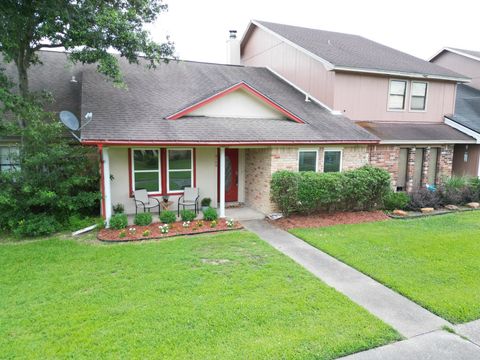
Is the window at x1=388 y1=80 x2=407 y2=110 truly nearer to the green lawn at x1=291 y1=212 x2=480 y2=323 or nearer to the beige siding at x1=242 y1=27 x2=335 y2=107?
the beige siding at x1=242 y1=27 x2=335 y2=107

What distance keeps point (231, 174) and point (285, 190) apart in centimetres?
296

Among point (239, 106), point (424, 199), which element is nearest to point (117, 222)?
point (239, 106)

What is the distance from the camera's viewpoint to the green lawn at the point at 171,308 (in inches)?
165

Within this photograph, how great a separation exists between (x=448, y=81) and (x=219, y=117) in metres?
11.9

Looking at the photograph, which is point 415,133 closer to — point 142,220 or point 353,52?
point 353,52

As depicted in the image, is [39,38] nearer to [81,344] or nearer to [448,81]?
[81,344]

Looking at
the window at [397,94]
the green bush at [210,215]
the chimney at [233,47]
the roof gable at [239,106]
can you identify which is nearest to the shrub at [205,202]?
the green bush at [210,215]

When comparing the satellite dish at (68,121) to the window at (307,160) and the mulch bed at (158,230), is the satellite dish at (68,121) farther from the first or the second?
the window at (307,160)

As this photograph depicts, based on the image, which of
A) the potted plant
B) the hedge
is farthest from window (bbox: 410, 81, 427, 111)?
the potted plant

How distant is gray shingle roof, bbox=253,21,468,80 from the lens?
14.5 m

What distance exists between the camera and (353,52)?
52.5 ft

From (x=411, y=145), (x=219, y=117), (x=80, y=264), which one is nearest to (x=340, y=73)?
(x=411, y=145)

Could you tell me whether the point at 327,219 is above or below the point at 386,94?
below

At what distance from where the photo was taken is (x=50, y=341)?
423 cm
